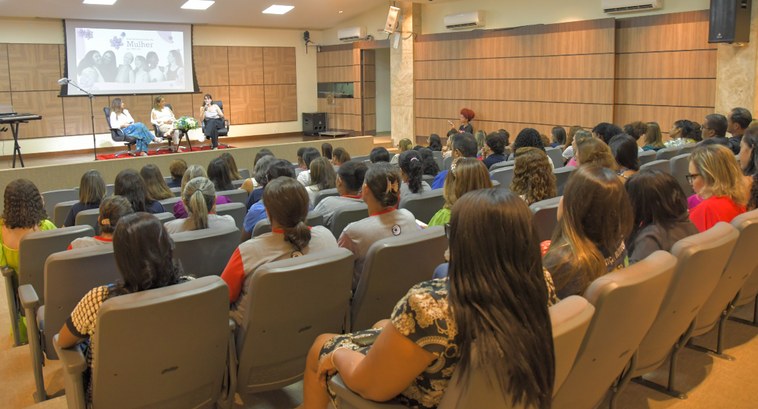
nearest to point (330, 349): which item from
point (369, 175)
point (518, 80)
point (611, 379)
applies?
point (611, 379)

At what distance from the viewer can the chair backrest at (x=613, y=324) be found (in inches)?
75.0

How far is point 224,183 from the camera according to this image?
19.2 feet

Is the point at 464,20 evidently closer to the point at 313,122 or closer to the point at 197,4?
the point at 313,122

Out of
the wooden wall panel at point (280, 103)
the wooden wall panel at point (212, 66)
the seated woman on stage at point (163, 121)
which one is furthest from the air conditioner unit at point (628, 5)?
the wooden wall panel at point (212, 66)

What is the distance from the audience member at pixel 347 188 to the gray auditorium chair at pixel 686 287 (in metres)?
2.14

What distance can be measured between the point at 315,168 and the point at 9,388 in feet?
8.24

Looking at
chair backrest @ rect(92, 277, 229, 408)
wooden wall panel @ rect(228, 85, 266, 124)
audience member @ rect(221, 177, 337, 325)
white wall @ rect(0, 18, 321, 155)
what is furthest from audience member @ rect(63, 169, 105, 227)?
wooden wall panel @ rect(228, 85, 266, 124)

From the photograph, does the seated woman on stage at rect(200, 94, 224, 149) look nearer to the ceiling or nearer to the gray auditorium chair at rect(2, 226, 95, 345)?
the ceiling

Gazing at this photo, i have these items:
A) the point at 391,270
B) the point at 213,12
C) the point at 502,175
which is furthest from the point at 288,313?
the point at 213,12

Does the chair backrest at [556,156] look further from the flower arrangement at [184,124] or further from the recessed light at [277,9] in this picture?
the recessed light at [277,9]

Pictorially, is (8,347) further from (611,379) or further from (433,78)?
(433,78)

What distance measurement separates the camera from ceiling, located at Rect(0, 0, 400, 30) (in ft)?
38.7

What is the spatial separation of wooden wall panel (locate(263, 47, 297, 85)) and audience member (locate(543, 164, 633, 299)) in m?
14.2

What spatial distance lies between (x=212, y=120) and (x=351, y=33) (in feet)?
14.1
